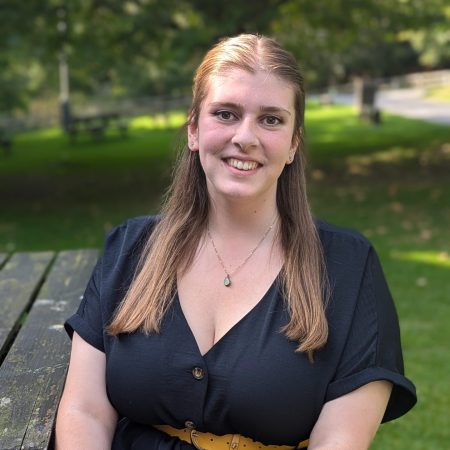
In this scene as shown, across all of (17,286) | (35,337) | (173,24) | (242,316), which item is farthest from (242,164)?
(173,24)

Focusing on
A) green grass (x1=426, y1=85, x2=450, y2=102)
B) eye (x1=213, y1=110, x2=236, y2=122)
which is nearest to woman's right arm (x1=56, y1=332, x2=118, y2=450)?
eye (x1=213, y1=110, x2=236, y2=122)

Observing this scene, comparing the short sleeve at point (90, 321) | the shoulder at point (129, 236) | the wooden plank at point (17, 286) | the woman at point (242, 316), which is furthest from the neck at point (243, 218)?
the wooden plank at point (17, 286)

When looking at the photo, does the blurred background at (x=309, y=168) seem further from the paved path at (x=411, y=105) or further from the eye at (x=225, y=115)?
the paved path at (x=411, y=105)

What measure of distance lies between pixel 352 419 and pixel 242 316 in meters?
0.41

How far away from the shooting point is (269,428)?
6.77ft

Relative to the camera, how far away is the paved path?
25.6m

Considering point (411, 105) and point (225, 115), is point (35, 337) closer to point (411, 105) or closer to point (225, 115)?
point (225, 115)

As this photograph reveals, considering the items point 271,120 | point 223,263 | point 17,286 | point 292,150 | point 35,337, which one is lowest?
point 17,286

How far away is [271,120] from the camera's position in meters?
2.21

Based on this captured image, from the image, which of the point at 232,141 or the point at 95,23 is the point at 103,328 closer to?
the point at 232,141

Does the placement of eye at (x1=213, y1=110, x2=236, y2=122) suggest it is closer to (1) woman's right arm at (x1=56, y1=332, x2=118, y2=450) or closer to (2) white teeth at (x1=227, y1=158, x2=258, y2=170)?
(2) white teeth at (x1=227, y1=158, x2=258, y2=170)

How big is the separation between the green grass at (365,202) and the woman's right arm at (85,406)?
0.95 m

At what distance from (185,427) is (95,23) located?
11.2m

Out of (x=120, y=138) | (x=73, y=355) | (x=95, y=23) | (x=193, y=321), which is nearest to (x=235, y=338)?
(x=193, y=321)
